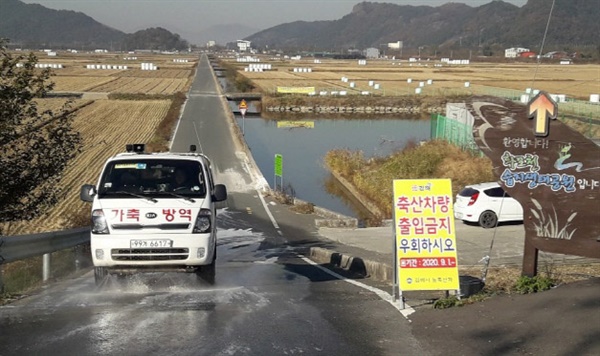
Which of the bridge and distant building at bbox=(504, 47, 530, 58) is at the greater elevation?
distant building at bbox=(504, 47, 530, 58)

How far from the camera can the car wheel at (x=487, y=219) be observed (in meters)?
21.1

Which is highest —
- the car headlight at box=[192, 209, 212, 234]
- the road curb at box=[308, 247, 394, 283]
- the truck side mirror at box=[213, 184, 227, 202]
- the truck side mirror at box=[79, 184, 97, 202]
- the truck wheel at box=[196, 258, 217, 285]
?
the truck side mirror at box=[79, 184, 97, 202]

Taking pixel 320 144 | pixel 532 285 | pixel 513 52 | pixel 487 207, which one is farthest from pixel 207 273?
pixel 513 52

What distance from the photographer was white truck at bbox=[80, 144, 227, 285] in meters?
9.62

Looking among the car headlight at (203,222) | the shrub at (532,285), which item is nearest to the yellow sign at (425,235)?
the shrub at (532,285)

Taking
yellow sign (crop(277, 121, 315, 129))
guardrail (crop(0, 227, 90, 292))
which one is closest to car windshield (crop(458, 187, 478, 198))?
guardrail (crop(0, 227, 90, 292))

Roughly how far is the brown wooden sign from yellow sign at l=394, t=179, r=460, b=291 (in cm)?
98

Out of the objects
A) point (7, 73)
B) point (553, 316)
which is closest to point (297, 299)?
point (553, 316)

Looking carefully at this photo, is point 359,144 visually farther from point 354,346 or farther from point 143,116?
point 354,346

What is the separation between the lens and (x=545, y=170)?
910cm

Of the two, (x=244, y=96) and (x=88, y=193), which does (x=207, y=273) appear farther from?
(x=244, y=96)

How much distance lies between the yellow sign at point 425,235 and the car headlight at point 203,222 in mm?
2727

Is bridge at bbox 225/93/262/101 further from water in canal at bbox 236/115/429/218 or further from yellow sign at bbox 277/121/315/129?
yellow sign at bbox 277/121/315/129

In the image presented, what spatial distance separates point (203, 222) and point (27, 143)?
225 inches
